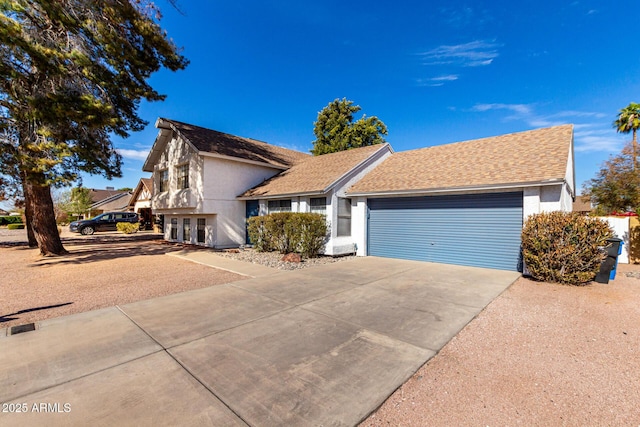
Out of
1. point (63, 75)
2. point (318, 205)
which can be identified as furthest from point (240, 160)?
point (63, 75)

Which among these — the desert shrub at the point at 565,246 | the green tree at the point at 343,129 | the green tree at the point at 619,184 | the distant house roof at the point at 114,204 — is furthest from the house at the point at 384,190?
the distant house roof at the point at 114,204

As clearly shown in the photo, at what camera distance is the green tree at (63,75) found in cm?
916

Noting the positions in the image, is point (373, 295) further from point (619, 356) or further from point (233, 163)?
point (233, 163)

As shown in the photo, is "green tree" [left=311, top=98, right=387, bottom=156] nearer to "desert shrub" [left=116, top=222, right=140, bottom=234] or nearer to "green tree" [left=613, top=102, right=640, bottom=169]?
"desert shrub" [left=116, top=222, right=140, bottom=234]

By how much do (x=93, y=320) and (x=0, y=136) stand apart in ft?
35.4

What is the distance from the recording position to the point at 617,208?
14383 mm

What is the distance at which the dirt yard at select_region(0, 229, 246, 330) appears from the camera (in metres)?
5.73

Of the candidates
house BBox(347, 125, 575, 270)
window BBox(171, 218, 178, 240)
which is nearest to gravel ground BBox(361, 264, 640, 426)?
house BBox(347, 125, 575, 270)

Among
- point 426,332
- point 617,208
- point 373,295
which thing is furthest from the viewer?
point 617,208

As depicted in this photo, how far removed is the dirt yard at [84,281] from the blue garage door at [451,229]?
21.7 ft

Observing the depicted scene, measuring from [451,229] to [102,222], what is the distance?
94.2 ft

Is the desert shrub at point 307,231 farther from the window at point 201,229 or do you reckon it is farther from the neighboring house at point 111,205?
the neighboring house at point 111,205

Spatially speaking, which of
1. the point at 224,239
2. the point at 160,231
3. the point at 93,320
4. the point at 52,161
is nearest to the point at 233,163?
the point at 224,239

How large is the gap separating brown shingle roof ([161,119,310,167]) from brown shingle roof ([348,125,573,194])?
6854 mm
